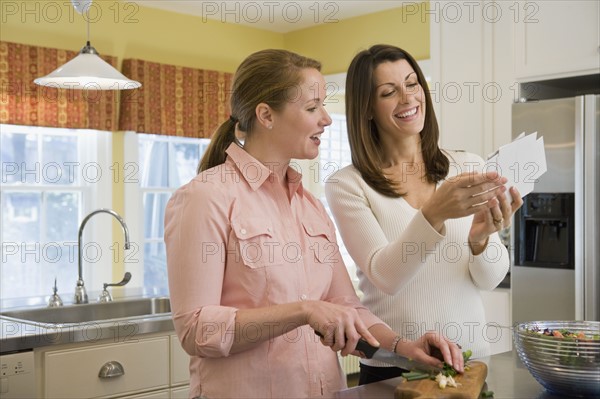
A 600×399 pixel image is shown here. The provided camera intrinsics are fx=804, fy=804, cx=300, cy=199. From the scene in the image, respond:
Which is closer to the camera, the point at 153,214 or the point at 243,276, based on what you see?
the point at 243,276

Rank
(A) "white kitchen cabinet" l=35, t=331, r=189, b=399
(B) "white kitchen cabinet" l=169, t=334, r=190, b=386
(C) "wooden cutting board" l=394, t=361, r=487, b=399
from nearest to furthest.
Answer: (C) "wooden cutting board" l=394, t=361, r=487, b=399 → (A) "white kitchen cabinet" l=35, t=331, r=189, b=399 → (B) "white kitchen cabinet" l=169, t=334, r=190, b=386

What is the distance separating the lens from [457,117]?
4328mm

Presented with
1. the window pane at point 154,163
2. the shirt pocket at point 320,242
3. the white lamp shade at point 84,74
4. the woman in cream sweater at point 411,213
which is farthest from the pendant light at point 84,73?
the window pane at point 154,163

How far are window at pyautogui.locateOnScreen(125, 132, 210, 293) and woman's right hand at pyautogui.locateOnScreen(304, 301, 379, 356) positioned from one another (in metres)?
3.93

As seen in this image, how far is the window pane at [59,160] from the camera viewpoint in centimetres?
491

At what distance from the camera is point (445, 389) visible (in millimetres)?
1407

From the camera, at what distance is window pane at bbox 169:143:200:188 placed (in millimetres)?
5562

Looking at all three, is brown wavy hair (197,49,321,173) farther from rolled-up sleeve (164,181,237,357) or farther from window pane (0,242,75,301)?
window pane (0,242,75,301)

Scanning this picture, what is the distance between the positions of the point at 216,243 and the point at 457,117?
9.74 ft

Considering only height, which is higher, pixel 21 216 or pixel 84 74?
pixel 84 74

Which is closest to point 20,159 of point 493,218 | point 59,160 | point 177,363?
point 59,160

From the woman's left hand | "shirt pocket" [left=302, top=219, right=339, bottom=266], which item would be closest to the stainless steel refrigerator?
the woman's left hand

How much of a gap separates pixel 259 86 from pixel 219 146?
169mm

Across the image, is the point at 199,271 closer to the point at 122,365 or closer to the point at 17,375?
the point at 17,375
